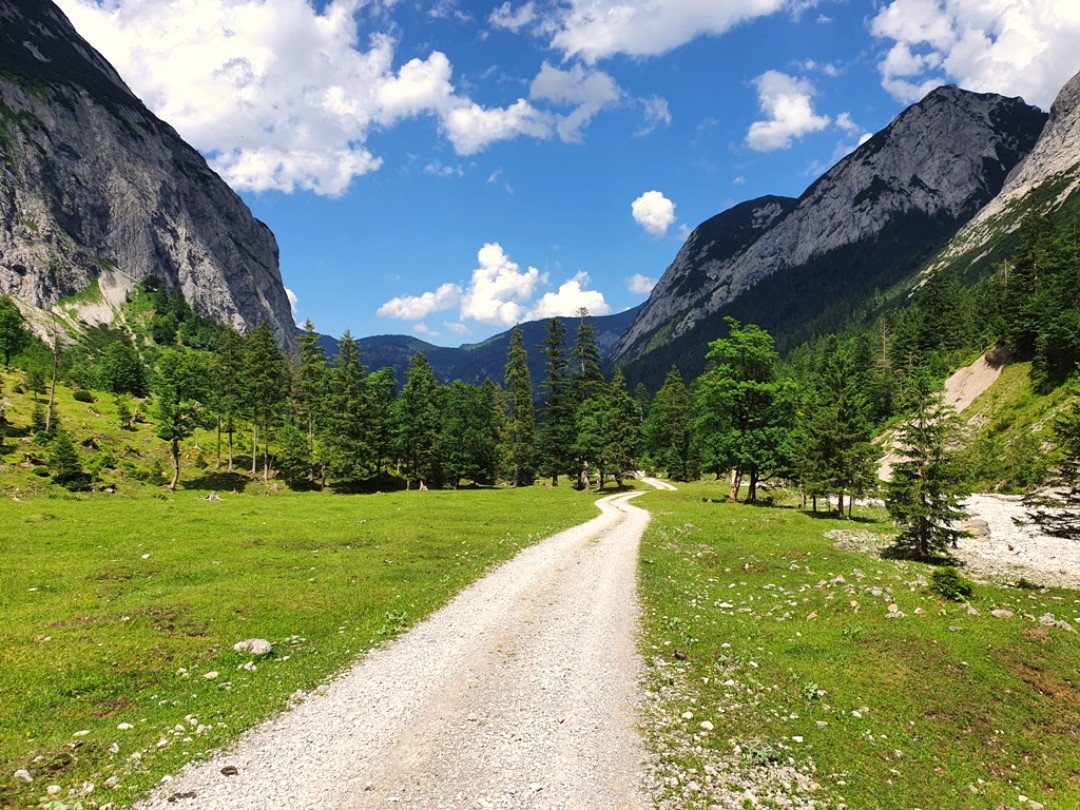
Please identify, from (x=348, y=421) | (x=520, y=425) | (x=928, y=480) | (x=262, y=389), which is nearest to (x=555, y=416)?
(x=520, y=425)

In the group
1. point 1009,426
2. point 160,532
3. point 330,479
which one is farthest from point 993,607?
point 330,479

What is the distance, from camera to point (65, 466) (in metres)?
51.5

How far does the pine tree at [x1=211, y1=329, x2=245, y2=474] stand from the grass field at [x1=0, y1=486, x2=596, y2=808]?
1293 inches

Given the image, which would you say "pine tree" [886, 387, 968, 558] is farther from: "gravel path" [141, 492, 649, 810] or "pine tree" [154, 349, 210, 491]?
"pine tree" [154, 349, 210, 491]

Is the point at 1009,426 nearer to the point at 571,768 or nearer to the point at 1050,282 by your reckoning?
the point at 1050,282

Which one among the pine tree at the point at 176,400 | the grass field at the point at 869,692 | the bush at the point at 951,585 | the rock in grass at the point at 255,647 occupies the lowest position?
the rock in grass at the point at 255,647

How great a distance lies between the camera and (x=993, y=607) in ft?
52.8

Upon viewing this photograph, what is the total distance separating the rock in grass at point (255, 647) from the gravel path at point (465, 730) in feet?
9.52

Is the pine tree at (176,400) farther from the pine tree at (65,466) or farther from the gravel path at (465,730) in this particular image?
the gravel path at (465,730)

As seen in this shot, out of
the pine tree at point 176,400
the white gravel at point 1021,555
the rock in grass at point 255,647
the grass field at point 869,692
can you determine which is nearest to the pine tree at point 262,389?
the pine tree at point 176,400

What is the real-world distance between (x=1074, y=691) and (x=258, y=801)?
16.5 metres

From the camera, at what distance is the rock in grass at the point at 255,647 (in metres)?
14.0

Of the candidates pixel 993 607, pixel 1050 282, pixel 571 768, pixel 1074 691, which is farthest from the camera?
pixel 1050 282

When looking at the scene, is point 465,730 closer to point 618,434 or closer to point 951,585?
point 951,585
